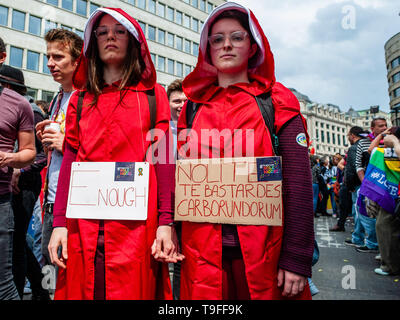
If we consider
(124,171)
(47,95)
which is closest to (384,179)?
(124,171)

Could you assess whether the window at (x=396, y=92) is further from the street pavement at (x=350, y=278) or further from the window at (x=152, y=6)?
the street pavement at (x=350, y=278)

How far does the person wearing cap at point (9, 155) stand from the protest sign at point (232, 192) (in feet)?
4.10

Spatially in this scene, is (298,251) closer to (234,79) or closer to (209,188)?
(209,188)

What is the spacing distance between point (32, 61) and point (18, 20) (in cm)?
357

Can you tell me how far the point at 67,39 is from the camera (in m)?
2.42

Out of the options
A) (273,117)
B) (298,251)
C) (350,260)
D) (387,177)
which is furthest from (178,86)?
(350,260)

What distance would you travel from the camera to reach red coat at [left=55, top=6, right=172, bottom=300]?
1.52 metres

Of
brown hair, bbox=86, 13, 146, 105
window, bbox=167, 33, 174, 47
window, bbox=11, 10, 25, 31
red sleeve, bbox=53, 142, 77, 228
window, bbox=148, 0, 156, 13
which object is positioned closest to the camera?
red sleeve, bbox=53, 142, 77, 228

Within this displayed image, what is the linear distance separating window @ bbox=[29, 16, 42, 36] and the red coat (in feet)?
105

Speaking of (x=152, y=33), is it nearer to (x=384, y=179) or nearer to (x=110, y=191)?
(x=384, y=179)

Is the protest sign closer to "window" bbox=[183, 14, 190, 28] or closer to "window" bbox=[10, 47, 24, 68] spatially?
"window" bbox=[10, 47, 24, 68]

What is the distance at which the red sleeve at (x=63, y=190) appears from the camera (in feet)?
5.50

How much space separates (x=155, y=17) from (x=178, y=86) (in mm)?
37657

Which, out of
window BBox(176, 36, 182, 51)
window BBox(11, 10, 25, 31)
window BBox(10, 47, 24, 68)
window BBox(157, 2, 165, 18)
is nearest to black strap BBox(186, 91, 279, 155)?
window BBox(10, 47, 24, 68)
